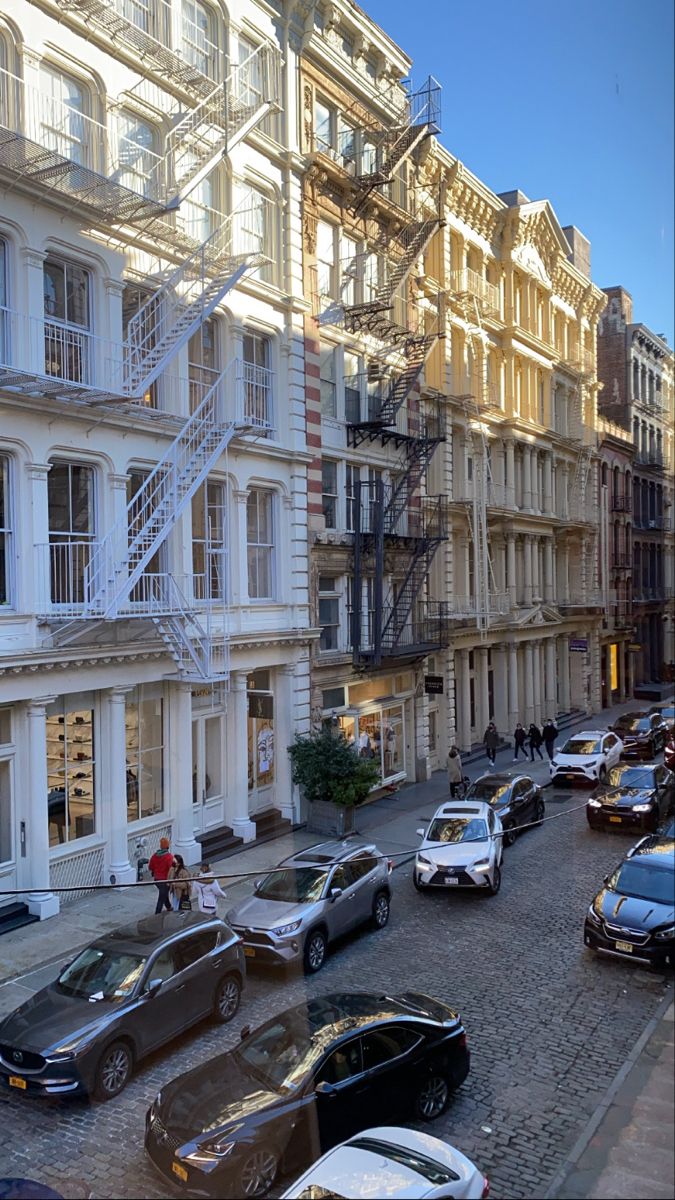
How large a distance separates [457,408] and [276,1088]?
950 inches

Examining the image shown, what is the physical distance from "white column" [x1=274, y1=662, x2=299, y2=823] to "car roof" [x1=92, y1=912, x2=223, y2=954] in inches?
351

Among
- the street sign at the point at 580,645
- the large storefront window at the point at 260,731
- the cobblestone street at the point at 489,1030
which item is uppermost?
the street sign at the point at 580,645

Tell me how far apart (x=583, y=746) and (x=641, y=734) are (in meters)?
4.63

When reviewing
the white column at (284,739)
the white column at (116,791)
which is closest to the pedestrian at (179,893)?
the white column at (116,791)

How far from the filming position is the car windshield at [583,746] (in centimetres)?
2584

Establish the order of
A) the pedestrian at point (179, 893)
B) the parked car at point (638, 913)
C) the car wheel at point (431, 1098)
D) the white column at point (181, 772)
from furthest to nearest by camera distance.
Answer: the white column at point (181, 772) → the pedestrian at point (179, 893) → the parked car at point (638, 913) → the car wheel at point (431, 1098)

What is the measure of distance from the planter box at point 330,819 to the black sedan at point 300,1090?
10524 mm

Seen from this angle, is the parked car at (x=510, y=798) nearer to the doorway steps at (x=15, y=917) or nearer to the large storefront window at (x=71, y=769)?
the large storefront window at (x=71, y=769)

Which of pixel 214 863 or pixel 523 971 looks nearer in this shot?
pixel 523 971

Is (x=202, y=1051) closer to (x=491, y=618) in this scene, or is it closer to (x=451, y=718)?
(x=451, y=718)

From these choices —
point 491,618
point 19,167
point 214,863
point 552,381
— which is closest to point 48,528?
point 19,167

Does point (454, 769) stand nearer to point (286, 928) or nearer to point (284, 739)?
point (284, 739)

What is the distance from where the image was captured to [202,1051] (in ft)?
33.9

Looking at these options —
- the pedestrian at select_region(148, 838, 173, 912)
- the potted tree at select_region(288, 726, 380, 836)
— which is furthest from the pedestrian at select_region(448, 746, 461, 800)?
the pedestrian at select_region(148, 838, 173, 912)
